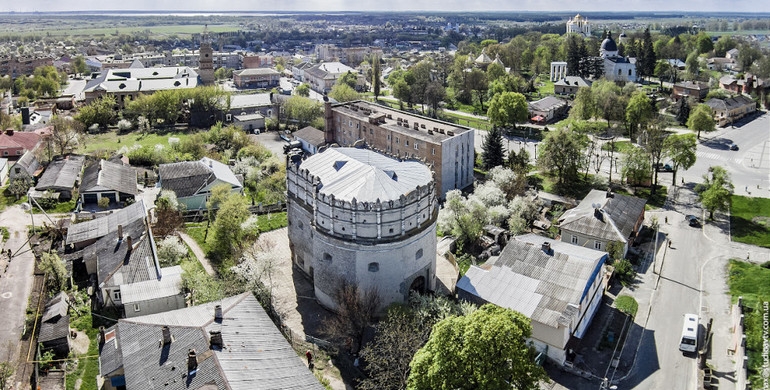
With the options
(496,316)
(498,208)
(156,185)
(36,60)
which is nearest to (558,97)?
(498,208)

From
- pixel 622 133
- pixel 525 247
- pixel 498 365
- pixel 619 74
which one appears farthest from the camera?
pixel 619 74

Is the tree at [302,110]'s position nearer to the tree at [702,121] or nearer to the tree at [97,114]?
the tree at [97,114]

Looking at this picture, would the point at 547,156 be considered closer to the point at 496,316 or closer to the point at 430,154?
the point at 430,154

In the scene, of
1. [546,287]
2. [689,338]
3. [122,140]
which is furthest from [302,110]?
[689,338]

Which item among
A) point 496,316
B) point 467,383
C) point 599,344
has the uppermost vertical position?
point 496,316

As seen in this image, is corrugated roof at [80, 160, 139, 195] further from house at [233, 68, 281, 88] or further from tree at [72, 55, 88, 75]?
tree at [72, 55, 88, 75]

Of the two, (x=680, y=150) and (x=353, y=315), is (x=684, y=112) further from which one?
(x=353, y=315)

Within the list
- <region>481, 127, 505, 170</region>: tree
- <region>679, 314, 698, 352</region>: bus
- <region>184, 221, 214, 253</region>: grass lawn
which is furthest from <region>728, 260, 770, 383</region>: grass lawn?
<region>184, 221, 214, 253</region>: grass lawn
